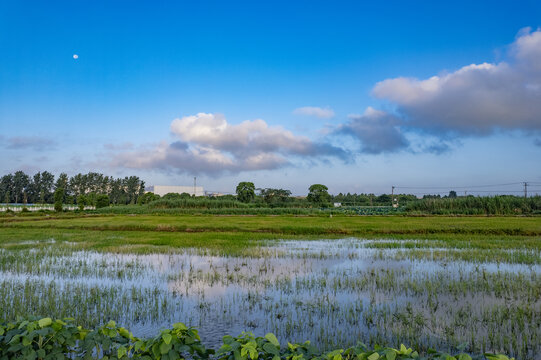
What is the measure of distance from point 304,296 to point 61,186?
341ft

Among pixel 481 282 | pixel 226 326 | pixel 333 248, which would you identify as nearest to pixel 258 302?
pixel 226 326

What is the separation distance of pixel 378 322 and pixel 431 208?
4672cm

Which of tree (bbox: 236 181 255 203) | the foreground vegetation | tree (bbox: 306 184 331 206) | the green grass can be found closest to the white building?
tree (bbox: 236 181 255 203)

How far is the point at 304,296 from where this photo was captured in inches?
314

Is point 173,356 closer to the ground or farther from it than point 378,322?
farther from it

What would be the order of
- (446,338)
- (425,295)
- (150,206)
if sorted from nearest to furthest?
(446,338)
(425,295)
(150,206)

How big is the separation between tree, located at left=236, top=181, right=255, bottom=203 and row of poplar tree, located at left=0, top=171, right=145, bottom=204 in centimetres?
4482

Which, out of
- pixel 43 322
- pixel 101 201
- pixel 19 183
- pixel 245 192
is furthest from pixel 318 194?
pixel 19 183

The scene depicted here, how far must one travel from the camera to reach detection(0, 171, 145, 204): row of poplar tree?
95.4 metres

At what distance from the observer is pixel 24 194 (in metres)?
95.2

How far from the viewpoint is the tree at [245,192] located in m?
68.1

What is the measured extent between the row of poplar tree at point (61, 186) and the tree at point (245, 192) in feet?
147

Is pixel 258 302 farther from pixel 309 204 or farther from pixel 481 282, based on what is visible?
pixel 309 204

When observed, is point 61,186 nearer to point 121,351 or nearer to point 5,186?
point 5,186
